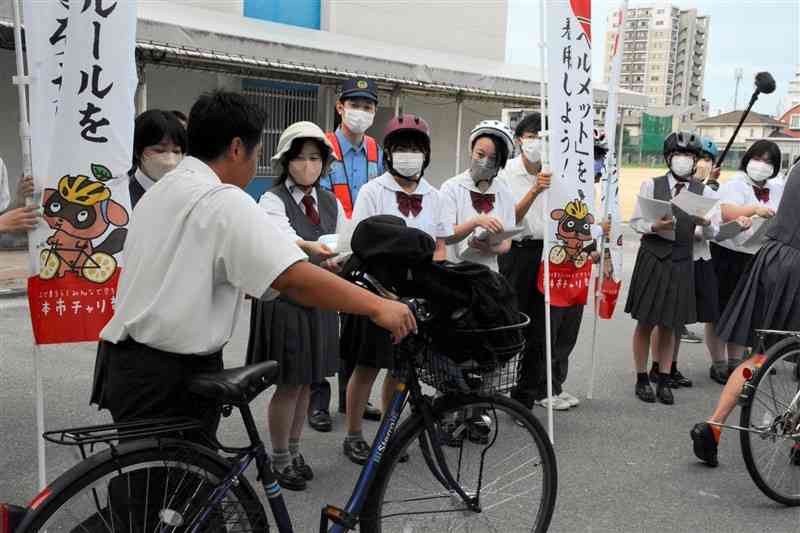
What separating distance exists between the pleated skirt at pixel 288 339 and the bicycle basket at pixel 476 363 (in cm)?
109

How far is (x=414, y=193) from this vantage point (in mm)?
4035

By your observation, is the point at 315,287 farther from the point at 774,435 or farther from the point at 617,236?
the point at 617,236

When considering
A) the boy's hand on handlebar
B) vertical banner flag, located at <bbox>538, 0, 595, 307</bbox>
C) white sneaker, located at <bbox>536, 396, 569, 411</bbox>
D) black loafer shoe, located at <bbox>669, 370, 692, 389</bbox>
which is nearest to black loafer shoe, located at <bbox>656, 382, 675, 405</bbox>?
black loafer shoe, located at <bbox>669, 370, 692, 389</bbox>

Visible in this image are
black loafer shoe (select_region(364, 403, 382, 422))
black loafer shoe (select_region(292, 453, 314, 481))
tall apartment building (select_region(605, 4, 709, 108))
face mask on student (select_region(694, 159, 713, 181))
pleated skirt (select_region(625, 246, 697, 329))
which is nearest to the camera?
black loafer shoe (select_region(292, 453, 314, 481))

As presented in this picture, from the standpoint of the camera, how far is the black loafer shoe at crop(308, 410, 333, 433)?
177 inches

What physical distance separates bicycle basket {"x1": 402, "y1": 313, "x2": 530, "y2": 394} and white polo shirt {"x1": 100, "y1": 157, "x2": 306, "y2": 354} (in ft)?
2.11

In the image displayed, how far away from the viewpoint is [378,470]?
2.58 meters

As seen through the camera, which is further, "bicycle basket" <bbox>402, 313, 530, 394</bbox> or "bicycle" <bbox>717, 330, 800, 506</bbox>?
"bicycle" <bbox>717, 330, 800, 506</bbox>

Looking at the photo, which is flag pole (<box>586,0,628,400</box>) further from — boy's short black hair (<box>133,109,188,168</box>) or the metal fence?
the metal fence

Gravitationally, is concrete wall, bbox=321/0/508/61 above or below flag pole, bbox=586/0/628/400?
above

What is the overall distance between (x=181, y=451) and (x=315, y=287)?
60 centimetres

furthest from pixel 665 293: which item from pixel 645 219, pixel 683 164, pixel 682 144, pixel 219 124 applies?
pixel 219 124

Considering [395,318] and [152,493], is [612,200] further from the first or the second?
[152,493]

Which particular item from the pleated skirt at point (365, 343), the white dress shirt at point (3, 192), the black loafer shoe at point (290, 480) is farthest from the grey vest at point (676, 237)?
the white dress shirt at point (3, 192)
